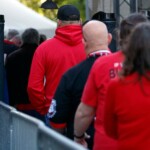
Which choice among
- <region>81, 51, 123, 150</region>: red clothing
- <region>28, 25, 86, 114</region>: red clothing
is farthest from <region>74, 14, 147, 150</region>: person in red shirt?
<region>28, 25, 86, 114</region>: red clothing

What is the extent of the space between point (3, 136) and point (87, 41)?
2.36 metres

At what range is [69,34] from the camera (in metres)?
7.41

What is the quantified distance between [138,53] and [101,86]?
102cm

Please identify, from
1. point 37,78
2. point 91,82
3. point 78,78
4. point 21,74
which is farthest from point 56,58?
point 21,74

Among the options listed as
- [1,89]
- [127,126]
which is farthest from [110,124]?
[1,89]

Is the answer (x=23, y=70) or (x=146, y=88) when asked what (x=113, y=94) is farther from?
(x=23, y=70)

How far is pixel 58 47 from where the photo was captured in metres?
7.52

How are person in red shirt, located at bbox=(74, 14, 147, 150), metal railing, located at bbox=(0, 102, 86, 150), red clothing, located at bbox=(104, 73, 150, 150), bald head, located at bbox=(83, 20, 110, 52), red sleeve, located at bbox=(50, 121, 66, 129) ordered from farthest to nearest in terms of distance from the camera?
1. red sleeve, located at bbox=(50, 121, 66, 129)
2. bald head, located at bbox=(83, 20, 110, 52)
3. person in red shirt, located at bbox=(74, 14, 147, 150)
4. red clothing, located at bbox=(104, 73, 150, 150)
5. metal railing, located at bbox=(0, 102, 86, 150)

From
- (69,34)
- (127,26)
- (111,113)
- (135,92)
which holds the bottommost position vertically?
(111,113)

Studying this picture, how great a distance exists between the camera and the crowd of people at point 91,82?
4457 millimetres

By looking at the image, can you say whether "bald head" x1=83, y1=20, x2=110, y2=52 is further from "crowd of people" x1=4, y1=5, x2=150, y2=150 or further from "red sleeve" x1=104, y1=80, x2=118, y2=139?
"red sleeve" x1=104, y1=80, x2=118, y2=139

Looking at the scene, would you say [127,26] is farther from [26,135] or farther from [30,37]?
[30,37]

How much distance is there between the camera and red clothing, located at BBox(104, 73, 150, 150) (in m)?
4.45

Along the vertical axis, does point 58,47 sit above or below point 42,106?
above
